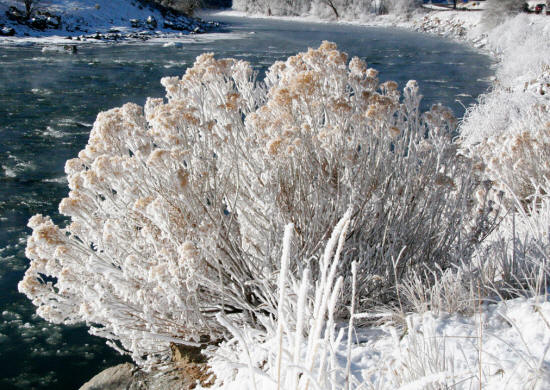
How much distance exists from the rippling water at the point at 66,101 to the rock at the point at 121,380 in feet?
2.92

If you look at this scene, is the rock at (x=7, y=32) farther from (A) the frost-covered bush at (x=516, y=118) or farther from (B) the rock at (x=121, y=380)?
(B) the rock at (x=121, y=380)

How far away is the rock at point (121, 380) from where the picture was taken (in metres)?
2.63

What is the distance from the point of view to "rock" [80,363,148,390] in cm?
263

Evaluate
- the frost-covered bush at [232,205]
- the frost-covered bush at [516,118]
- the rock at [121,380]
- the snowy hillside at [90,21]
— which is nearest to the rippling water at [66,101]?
the rock at [121,380]

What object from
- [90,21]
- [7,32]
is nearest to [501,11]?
[90,21]

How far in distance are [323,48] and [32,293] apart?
213 centimetres

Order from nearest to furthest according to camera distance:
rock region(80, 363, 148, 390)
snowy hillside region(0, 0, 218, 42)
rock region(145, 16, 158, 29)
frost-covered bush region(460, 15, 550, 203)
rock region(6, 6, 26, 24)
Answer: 1. rock region(80, 363, 148, 390)
2. frost-covered bush region(460, 15, 550, 203)
3. snowy hillside region(0, 0, 218, 42)
4. rock region(6, 6, 26, 24)
5. rock region(145, 16, 158, 29)

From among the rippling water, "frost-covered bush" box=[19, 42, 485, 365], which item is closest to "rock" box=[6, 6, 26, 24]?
the rippling water

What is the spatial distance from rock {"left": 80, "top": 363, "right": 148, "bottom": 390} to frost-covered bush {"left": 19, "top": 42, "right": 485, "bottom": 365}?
0.11 metres

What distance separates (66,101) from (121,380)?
9.70 metres

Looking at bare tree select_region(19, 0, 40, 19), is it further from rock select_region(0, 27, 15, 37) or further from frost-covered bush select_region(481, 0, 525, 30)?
frost-covered bush select_region(481, 0, 525, 30)

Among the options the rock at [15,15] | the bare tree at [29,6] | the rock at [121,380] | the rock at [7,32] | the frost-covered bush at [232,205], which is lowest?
the rock at [121,380]

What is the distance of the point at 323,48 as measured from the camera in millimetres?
2691

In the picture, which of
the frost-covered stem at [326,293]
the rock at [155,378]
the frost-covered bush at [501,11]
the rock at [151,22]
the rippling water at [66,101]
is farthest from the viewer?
the rock at [151,22]
